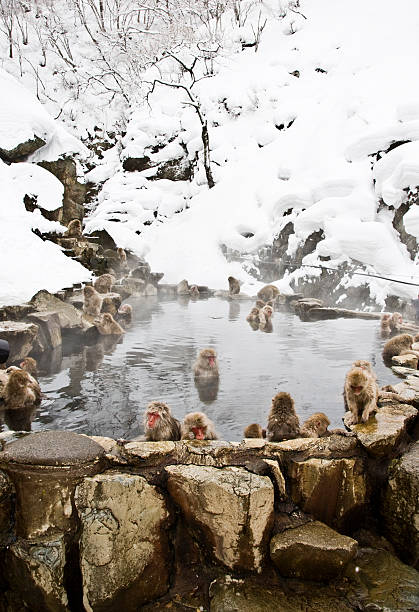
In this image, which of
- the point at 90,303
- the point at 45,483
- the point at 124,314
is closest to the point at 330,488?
the point at 45,483

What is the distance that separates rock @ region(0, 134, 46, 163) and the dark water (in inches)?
270

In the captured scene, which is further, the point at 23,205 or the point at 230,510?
the point at 23,205

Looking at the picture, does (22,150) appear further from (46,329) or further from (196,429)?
(196,429)

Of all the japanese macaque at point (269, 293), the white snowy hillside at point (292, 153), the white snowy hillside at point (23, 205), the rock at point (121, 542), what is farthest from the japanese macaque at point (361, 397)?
the japanese macaque at point (269, 293)

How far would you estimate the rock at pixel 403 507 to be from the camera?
8.50 ft

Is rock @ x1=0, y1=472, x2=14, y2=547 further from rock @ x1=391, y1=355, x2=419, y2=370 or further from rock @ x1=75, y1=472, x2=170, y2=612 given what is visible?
rock @ x1=391, y1=355, x2=419, y2=370

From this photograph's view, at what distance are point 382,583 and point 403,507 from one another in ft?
1.50

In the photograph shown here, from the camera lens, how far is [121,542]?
246 centimetres

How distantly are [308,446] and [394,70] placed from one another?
60.7 feet

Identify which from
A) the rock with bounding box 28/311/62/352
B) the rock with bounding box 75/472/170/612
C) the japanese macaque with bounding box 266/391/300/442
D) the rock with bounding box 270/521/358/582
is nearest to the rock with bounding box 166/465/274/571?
the rock with bounding box 270/521/358/582

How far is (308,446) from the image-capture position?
285cm

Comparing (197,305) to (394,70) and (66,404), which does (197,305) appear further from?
(394,70)

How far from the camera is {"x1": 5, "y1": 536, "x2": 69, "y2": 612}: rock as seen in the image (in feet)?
8.01

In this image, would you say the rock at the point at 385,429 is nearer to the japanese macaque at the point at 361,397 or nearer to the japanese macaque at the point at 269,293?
the japanese macaque at the point at 361,397
